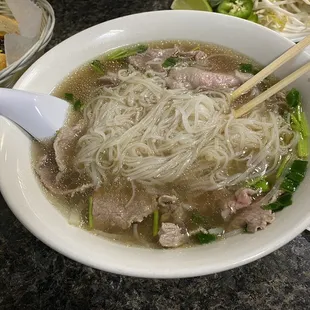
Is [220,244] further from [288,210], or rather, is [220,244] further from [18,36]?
[18,36]

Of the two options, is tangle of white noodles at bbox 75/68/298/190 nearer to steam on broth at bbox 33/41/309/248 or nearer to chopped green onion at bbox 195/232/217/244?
steam on broth at bbox 33/41/309/248

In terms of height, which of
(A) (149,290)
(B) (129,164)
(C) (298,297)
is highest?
(B) (129,164)

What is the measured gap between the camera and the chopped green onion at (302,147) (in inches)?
63.7

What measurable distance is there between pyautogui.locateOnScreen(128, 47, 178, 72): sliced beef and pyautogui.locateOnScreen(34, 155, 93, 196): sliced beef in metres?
0.64

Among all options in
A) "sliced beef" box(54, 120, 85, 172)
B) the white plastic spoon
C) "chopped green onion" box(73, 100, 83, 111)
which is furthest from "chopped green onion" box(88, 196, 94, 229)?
"chopped green onion" box(73, 100, 83, 111)

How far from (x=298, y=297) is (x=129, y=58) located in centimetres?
126

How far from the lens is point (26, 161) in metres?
1.63

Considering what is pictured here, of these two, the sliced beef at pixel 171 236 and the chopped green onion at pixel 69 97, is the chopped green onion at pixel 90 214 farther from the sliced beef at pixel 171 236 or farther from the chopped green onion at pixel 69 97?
the chopped green onion at pixel 69 97

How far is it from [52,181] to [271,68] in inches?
40.0

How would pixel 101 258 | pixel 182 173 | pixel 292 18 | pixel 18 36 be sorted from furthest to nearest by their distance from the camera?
pixel 292 18
pixel 18 36
pixel 182 173
pixel 101 258

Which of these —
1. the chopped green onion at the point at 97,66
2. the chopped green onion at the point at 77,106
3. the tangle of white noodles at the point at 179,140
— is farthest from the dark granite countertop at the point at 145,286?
the chopped green onion at the point at 97,66

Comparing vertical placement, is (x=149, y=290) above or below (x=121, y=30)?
below

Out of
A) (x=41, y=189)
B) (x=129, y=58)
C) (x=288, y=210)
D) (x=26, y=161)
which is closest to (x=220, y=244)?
(x=288, y=210)

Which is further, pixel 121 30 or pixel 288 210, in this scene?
pixel 121 30
